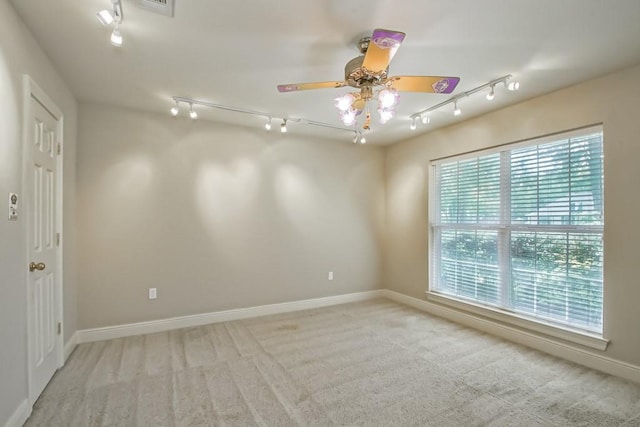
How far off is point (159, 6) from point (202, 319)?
3.27m

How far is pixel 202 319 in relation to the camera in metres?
3.72

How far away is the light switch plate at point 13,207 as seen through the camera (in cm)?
179

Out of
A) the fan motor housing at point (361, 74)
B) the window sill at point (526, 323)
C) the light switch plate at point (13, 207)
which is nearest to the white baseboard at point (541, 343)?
the window sill at point (526, 323)

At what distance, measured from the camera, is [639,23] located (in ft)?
6.30

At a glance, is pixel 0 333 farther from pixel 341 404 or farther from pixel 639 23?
pixel 639 23

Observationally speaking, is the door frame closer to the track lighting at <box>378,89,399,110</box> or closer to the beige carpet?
the beige carpet

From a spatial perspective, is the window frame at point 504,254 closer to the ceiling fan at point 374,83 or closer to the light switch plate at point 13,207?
the ceiling fan at point 374,83

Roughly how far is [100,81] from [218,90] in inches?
41.4

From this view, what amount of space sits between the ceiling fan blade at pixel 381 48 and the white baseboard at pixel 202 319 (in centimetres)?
335

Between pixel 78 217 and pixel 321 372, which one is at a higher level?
pixel 78 217

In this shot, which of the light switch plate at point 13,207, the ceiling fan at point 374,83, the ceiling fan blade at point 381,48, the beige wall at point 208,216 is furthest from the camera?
the beige wall at point 208,216

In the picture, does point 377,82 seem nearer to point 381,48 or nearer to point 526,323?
point 381,48

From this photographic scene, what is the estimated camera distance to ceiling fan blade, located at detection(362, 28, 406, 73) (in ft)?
5.13

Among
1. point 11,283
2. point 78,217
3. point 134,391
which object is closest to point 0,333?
point 11,283
